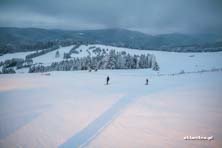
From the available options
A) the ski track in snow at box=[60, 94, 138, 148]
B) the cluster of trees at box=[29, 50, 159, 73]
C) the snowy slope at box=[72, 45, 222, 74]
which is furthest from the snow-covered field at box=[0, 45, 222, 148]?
the cluster of trees at box=[29, 50, 159, 73]

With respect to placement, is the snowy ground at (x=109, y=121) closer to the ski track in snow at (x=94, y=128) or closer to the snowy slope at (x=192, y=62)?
the ski track in snow at (x=94, y=128)

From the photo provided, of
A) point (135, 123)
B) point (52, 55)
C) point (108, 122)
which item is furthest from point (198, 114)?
point (52, 55)

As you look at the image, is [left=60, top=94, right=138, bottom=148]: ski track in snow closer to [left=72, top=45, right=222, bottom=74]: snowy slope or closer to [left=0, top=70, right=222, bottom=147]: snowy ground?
[left=0, top=70, right=222, bottom=147]: snowy ground

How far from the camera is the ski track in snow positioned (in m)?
6.55

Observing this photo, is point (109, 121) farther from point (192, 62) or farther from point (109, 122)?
point (192, 62)

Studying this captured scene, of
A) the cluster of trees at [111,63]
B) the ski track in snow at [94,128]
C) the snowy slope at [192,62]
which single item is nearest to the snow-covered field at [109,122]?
the ski track in snow at [94,128]

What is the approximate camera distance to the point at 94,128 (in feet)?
25.5

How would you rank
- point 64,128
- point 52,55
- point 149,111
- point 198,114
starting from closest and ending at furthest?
1. point 64,128
2. point 198,114
3. point 149,111
4. point 52,55

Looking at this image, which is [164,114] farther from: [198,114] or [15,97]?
[15,97]

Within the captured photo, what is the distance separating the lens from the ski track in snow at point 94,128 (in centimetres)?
655

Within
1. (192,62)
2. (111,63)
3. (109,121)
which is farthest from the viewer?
(111,63)

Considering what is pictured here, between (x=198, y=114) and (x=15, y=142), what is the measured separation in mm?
7214

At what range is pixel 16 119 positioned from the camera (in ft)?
28.2

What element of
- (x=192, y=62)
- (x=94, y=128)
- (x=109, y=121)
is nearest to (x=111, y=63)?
(x=192, y=62)
